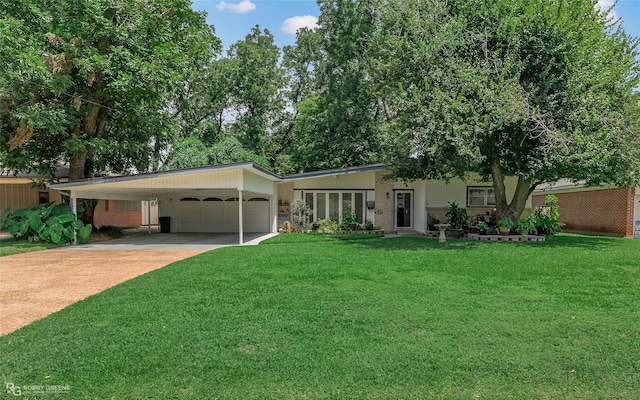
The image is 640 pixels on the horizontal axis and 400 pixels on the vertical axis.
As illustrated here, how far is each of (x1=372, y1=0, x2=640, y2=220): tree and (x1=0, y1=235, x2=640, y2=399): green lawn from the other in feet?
15.7

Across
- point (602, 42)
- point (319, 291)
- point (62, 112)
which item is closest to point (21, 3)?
point (62, 112)

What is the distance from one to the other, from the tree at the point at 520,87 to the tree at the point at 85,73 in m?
9.08

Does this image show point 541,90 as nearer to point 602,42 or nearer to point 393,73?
point 602,42

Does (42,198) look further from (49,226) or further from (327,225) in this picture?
(327,225)

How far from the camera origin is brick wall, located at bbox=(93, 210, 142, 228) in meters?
21.6

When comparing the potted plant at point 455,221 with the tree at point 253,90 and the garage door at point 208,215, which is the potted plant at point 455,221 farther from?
the tree at point 253,90

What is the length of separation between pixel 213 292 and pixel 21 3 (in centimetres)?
1353

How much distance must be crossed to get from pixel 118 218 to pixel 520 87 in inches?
871

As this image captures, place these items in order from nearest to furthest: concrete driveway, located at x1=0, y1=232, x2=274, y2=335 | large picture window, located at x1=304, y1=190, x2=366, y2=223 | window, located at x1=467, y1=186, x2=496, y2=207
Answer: concrete driveway, located at x1=0, y1=232, x2=274, y2=335 < window, located at x1=467, y1=186, x2=496, y2=207 < large picture window, located at x1=304, y1=190, x2=366, y2=223

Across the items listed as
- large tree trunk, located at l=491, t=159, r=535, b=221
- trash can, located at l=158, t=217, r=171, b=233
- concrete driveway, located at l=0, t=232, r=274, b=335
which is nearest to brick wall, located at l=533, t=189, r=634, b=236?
large tree trunk, located at l=491, t=159, r=535, b=221

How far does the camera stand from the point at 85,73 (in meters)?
13.0

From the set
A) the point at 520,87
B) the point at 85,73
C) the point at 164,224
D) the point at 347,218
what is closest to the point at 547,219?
the point at 520,87

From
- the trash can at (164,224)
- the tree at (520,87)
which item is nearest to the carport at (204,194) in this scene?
the trash can at (164,224)

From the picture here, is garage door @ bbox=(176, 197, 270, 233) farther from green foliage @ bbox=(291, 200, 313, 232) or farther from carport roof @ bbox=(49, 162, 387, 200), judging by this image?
carport roof @ bbox=(49, 162, 387, 200)
